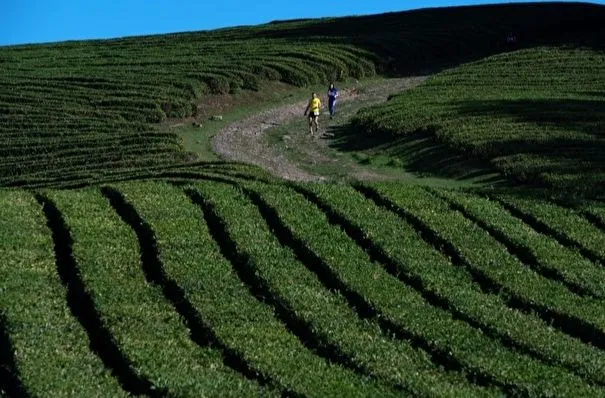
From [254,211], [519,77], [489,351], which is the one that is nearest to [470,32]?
[519,77]

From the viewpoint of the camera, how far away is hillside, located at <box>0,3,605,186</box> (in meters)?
42.3

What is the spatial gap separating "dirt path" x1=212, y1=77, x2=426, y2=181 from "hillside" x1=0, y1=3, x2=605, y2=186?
2.49m

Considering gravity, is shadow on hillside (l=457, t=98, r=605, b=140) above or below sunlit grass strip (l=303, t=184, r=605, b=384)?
above

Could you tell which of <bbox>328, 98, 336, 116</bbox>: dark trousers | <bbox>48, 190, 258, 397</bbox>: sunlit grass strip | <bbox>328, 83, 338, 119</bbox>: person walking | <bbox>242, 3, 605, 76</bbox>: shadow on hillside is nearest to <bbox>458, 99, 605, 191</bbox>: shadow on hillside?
<bbox>328, 83, 338, 119</bbox>: person walking

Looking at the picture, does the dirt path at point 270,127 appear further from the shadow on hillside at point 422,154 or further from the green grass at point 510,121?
the shadow on hillside at point 422,154

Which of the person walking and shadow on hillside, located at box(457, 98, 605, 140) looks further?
the person walking

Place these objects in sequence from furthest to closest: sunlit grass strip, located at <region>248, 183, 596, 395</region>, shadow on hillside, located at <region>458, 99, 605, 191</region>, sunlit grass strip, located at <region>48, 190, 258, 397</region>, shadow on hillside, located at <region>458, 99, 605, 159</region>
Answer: shadow on hillside, located at <region>458, 99, 605, 159</region> < shadow on hillside, located at <region>458, 99, 605, 191</region> < sunlit grass strip, located at <region>248, 183, 596, 395</region> < sunlit grass strip, located at <region>48, 190, 258, 397</region>

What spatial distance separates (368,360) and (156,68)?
45.6 metres

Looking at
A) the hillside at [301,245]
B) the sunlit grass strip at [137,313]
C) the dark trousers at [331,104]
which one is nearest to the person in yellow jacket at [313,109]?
the hillside at [301,245]

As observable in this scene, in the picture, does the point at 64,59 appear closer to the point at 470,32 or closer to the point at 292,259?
the point at 470,32

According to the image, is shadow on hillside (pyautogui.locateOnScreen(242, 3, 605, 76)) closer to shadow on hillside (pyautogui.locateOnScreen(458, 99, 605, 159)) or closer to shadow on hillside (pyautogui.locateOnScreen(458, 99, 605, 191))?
shadow on hillside (pyautogui.locateOnScreen(458, 99, 605, 159))

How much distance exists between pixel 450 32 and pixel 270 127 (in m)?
27.6

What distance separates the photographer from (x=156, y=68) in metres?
62.0

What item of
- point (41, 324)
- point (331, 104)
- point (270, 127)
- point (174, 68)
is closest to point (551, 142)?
point (331, 104)
